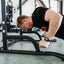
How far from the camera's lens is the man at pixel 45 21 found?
5.15 feet

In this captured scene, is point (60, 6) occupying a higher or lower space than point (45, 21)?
higher

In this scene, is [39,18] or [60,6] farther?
[60,6]

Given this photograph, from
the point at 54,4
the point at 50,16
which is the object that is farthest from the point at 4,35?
the point at 54,4

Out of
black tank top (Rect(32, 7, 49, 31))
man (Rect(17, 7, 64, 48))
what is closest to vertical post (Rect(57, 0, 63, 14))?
man (Rect(17, 7, 64, 48))

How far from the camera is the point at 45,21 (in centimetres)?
178

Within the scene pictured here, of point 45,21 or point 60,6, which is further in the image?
point 60,6

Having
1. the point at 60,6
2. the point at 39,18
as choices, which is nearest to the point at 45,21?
the point at 39,18

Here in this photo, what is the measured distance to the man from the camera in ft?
5.15

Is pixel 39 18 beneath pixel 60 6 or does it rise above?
beneath

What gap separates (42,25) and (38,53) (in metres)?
0.73

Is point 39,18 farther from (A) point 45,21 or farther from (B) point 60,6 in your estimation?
(B) point 60,6

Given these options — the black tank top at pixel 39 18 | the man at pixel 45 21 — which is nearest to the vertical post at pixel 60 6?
the man at pixel 45 21

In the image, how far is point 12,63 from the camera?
198cm

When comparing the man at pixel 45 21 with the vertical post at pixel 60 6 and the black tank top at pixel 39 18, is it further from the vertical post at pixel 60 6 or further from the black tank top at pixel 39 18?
the vertical post at pixel 60 6
